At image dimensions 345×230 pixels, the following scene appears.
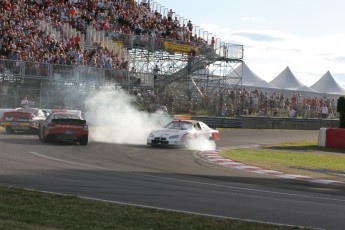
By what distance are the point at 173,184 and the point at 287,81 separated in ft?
160

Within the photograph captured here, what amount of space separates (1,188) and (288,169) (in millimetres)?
9613

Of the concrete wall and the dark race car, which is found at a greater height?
the dark race car

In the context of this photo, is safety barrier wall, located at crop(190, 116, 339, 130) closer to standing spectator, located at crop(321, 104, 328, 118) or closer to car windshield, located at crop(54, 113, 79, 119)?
standing spectator, located at crop(321, 104, 328, 118)

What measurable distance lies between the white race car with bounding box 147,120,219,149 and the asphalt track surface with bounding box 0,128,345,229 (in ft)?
10.3

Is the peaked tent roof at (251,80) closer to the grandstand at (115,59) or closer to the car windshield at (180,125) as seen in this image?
the grandstand at (115,59)

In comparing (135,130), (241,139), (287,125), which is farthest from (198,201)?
(287,125)

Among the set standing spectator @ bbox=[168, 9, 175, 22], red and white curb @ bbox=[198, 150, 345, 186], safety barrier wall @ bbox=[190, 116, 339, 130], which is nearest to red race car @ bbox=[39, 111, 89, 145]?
red and white curb @ bbox=[198, 150, 345, 186]

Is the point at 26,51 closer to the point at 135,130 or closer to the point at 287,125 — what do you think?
the point at 135,130

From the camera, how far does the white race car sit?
22.8m

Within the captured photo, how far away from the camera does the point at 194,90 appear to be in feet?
124

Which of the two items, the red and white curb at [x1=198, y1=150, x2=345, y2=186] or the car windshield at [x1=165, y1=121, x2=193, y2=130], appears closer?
the red and white curb at [x1=198, y1=150, x2=345, y2=186]

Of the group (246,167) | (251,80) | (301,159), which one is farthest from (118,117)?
(251,80)

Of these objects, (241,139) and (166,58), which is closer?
(241,139)

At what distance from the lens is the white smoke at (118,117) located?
27.8 m
